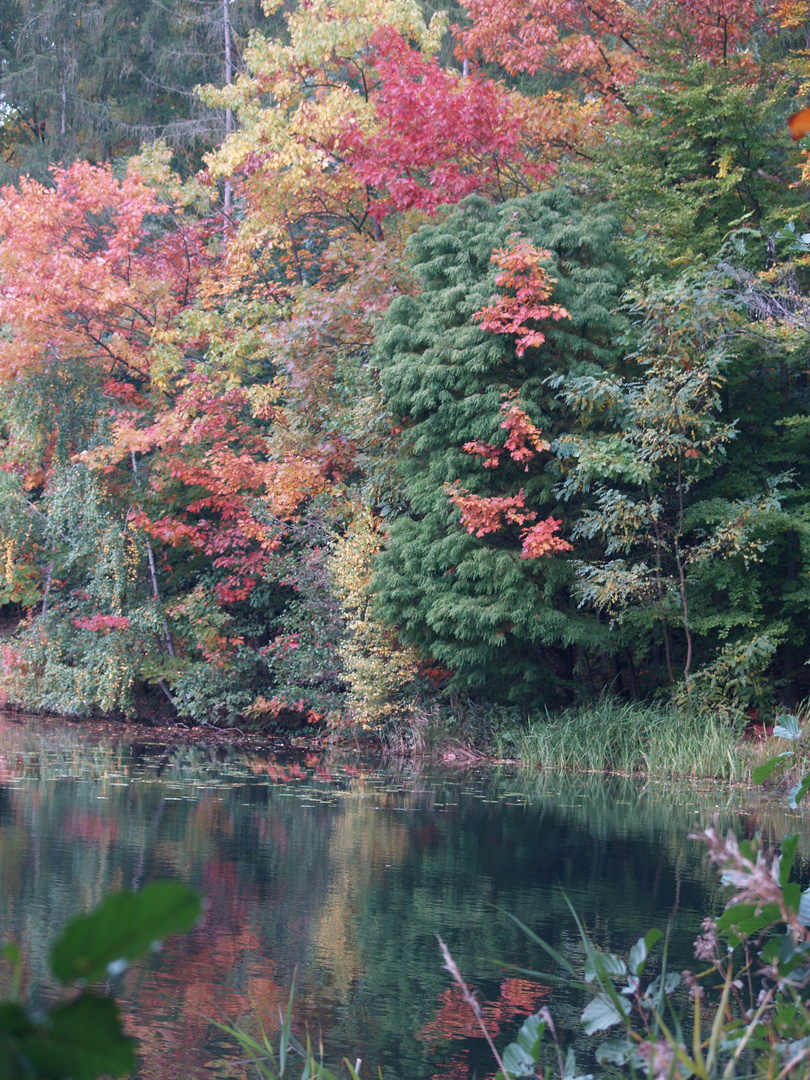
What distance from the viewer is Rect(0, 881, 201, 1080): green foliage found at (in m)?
0.52

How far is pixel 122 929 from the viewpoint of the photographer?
524 mm

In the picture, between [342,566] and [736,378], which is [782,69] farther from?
[342,566]

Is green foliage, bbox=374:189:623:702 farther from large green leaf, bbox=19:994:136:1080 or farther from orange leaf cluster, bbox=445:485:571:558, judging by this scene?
large green leaf, bbox=19:994:136:1080

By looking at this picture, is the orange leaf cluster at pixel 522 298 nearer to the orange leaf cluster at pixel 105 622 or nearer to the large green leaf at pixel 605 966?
the orange leaf cluster at pixel 105 622

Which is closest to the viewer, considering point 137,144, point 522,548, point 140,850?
point 140,850

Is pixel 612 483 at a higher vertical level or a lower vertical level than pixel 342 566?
higher

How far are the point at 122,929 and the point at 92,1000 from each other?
1.6 inches

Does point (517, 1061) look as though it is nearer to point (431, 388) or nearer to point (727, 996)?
point (727, 996)

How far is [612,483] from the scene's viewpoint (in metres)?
13.1

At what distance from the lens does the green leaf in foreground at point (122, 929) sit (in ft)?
1.69

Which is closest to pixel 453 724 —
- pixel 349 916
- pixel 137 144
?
pixel 349 916

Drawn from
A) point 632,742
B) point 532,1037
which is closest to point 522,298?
point 632,742

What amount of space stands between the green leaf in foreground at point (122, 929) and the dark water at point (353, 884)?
3.21 m

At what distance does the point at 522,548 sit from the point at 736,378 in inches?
133
